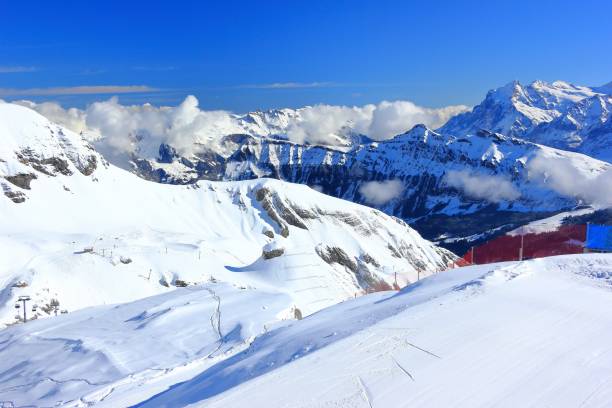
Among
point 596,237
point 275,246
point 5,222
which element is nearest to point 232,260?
point 275,246

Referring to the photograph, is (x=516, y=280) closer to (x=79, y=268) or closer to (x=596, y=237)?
(x=596, y=237)

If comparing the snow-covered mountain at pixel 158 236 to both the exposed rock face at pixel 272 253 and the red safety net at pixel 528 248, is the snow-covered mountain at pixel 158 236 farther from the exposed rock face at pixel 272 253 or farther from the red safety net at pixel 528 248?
the red safety net at pixel 528 248

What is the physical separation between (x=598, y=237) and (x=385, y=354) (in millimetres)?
23863

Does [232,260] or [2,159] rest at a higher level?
[2,159]

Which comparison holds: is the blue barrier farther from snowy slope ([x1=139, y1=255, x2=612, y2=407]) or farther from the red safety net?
snowy slope ([x1=139, y1=255, x2=612, y2=407])

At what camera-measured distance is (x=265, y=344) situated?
17094 millimetres

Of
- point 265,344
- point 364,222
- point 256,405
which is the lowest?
point 364,222

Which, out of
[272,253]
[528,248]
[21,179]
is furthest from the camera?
[21,179]

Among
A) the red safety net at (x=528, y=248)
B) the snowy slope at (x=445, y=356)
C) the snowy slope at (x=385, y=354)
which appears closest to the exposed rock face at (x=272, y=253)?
the red safety net at (x=528, y=248)

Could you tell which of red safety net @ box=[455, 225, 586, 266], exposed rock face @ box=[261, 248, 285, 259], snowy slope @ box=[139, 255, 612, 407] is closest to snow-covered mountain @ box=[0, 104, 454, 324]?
exposed rock face @ box=[261, 248, 285, 259]

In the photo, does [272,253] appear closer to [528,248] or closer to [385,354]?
[528,248]

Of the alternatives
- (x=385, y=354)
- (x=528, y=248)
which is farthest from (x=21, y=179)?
(x=385, y=354)

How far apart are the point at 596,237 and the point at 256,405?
27.2 metres

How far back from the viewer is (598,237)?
3070 centimetres
